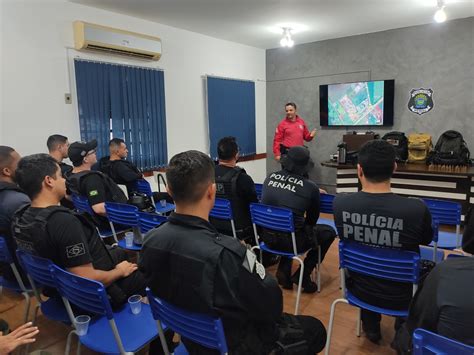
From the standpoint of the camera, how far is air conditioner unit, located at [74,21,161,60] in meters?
4.03

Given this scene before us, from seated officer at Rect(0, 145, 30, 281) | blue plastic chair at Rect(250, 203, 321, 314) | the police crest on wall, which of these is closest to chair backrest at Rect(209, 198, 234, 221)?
blue plastic chair at Rect(250, 203, 321, 314)

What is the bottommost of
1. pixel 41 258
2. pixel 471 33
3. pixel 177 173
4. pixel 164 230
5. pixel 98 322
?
pixel 98 322

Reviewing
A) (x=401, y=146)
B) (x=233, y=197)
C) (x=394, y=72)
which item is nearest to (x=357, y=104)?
(x=394, y=72)

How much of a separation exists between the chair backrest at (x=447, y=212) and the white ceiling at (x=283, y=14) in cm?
279

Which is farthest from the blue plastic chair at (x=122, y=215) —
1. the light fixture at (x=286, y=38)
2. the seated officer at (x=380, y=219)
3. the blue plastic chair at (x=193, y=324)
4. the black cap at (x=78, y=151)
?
the light fixture at (x=286, y=38)

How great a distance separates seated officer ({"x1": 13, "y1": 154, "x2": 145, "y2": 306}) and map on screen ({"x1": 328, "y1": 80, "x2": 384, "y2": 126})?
494 cm

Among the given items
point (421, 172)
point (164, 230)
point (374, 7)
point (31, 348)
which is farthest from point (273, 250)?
point (374, 7)

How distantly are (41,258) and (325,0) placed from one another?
156 inches

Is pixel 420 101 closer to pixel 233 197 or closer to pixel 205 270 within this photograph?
pixel 233 197

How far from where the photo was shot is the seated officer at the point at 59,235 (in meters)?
1.68

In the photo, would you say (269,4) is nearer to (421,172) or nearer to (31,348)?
(421,172)

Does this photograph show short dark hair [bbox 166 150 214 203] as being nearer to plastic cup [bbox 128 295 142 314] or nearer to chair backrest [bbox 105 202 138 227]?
plastic cup [bbox 128 295 142 314]

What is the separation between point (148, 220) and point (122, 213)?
332mm

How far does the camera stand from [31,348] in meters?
2.32
